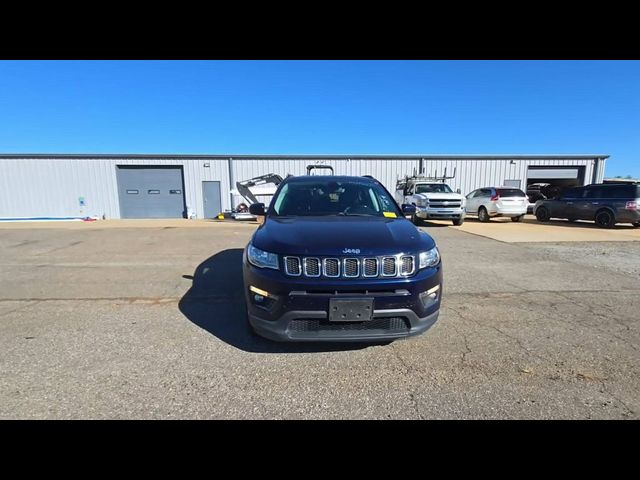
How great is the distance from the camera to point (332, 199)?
4207 mm

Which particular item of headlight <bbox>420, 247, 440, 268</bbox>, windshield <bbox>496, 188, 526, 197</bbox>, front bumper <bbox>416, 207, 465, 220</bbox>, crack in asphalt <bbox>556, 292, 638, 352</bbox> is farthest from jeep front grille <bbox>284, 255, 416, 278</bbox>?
windshield <bbox>496, 188, 526, 197</bbox>

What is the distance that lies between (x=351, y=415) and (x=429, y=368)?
0.95 m

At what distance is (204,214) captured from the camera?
22297mm

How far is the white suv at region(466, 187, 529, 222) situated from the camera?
15.9 metres

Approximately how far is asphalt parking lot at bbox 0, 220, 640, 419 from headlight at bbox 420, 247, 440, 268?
0.85 m

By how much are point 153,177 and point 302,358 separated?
74.1 ft

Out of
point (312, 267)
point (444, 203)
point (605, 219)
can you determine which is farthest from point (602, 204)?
point (312, 267)

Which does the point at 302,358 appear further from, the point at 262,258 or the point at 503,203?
the point at 503,203

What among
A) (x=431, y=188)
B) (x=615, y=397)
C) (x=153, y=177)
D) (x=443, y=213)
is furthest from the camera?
(x=153, y=177)

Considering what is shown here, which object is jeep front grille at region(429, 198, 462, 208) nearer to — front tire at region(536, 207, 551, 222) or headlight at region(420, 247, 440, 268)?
front tire at region(536, 207, 551, 222)

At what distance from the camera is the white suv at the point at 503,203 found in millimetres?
15914

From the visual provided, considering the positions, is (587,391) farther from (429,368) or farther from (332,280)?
(332,280)
